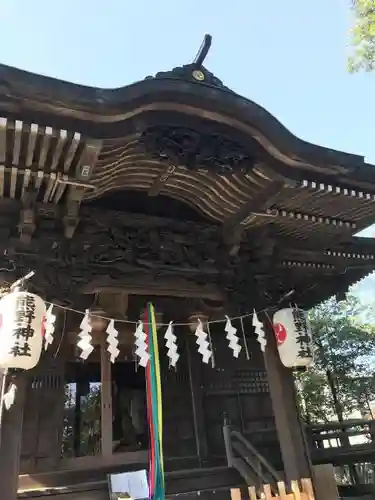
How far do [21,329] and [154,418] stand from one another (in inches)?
88.1

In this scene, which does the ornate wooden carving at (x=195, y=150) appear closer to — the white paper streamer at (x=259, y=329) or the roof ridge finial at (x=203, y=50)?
the roof ridge finial at (x=203, y=50)

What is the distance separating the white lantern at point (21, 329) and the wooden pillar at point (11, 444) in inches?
10.7

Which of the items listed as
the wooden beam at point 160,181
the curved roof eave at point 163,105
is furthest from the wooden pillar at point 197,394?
the curved roof eave at point 163,105

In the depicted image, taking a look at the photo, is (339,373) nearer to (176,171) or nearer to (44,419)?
(44,419)

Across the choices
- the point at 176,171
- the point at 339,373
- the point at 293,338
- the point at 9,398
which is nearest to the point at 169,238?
the point at 176,171

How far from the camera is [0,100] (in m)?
3.97

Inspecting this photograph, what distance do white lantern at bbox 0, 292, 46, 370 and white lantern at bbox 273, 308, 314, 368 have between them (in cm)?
334

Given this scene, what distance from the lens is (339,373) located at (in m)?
14.4

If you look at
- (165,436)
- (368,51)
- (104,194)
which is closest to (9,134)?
(104,194)

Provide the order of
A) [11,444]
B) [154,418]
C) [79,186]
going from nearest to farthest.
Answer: [11,444], [79,186], [154,418]

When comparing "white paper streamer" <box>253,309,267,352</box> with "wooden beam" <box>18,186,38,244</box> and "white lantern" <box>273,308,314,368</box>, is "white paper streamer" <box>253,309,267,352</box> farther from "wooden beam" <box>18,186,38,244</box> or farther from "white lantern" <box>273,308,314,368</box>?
"wooden beam" <box>18,186,38,244</box>

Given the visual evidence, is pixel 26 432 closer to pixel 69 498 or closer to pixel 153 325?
pixel 69 498

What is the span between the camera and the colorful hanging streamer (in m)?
5.14

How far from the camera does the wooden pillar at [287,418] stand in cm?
560
